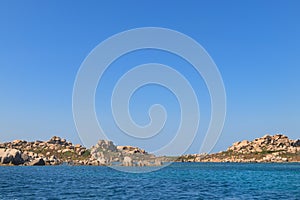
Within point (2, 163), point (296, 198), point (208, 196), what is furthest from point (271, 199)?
point (2, 163)

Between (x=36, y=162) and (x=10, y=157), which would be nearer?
(x=10, y=157)

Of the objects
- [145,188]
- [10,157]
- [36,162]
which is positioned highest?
[10,157]

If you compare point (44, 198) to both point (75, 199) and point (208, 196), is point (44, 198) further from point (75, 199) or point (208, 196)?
point (208, 196)

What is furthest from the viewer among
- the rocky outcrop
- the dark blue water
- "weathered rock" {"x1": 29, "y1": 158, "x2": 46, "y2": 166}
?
"weathered rock" {"x1": 29, "y1": 158, "x2": 46, "y2": 166}

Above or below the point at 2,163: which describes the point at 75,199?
below

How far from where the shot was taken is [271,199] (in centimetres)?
4581

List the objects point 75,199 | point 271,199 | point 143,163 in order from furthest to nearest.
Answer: point 143,163 < point 271,199 < point 75,199

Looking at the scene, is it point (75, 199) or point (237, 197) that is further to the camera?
point (237, 197)

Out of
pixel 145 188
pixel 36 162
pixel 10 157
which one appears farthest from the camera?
pixel 36 162

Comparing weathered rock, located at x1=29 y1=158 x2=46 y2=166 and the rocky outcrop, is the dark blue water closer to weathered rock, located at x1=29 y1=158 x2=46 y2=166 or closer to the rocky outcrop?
the rocky outcrop

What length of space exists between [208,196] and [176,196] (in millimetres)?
4739

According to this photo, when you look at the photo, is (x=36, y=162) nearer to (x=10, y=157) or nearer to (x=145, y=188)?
(x=10, y=157)

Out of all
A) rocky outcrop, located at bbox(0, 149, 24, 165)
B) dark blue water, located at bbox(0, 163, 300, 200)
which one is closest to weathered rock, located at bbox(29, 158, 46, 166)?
rocky outcrop, located at bbox(0, 149, 24, 165)

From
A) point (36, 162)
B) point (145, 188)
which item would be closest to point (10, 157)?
point (36, 162)
